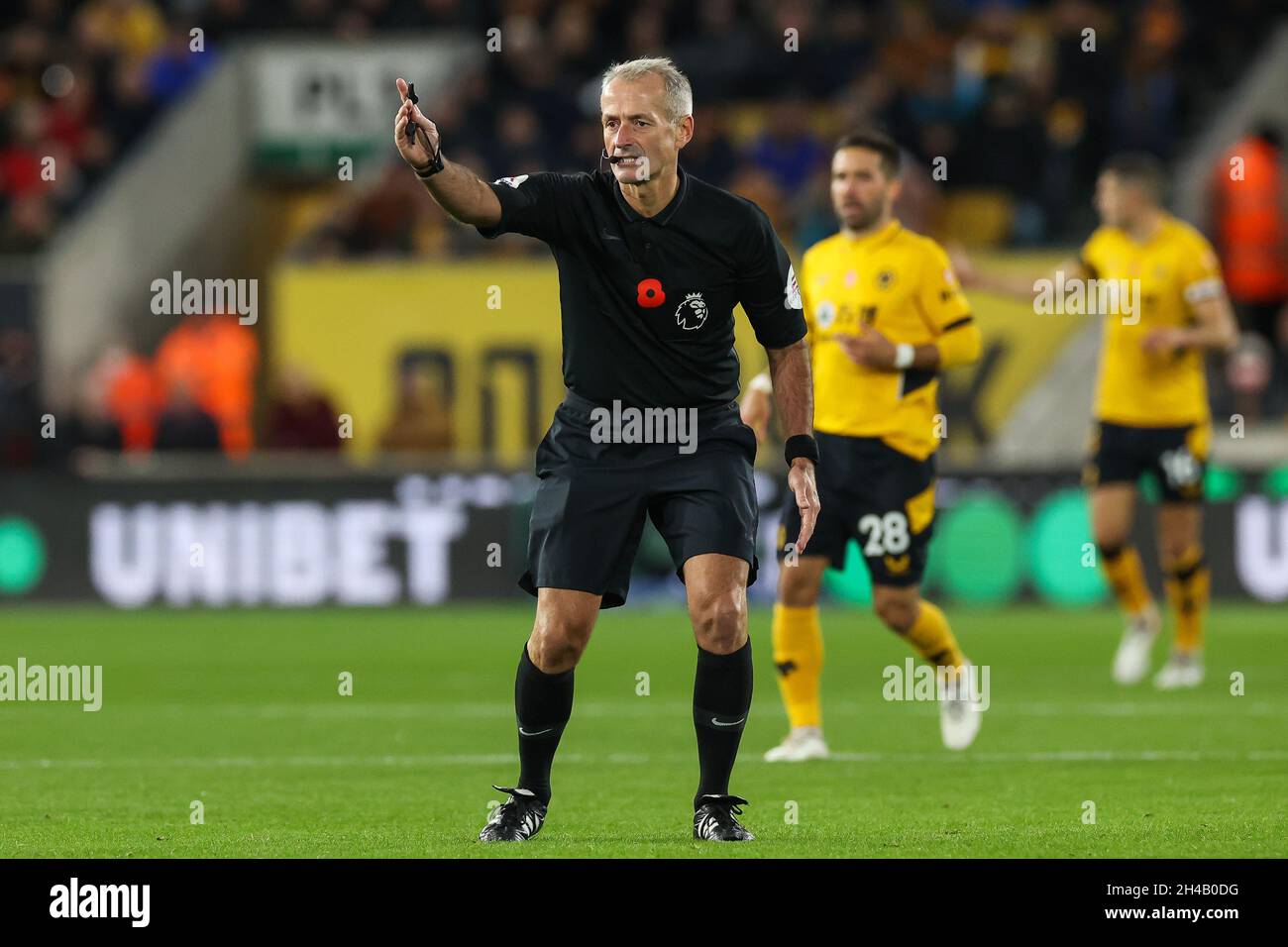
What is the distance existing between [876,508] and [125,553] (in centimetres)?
1017

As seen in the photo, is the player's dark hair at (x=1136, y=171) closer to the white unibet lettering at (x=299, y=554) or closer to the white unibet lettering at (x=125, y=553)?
the white unibet lettering at (x=299, y=554)

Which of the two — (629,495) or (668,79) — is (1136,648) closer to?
(629,495)

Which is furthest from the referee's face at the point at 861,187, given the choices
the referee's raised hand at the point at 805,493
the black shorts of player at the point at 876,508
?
the referee's raised hand at the point at 805,493

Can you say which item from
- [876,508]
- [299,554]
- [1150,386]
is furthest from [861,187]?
[299,554]

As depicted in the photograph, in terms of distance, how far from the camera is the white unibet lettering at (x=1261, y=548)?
17.9 metres

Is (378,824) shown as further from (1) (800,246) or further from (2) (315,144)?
(2) (315,144)

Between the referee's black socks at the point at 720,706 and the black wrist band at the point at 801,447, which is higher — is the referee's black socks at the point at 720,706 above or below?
below

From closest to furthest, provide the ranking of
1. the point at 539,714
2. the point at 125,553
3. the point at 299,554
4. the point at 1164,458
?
1. the point at 539,714
2. the point at 1164,458
3. the point at 299,554
4. the point at 125,553

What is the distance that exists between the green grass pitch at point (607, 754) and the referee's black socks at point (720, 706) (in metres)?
0.27

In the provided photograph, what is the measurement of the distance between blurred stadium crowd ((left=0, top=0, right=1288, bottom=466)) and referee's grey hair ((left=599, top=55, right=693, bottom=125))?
451 inches

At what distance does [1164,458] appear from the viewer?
13.1m

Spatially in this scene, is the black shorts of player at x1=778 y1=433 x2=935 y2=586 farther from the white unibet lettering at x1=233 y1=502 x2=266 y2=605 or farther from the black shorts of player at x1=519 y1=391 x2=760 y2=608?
the white unibet lettering at x1=233 y1=502 x2=266 y2=605

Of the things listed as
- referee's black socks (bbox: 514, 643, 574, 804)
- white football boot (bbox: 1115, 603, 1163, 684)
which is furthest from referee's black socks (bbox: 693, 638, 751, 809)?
white football boot (bbox: 1115, 603, 1163, 684)

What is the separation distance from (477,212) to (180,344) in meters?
17.0
